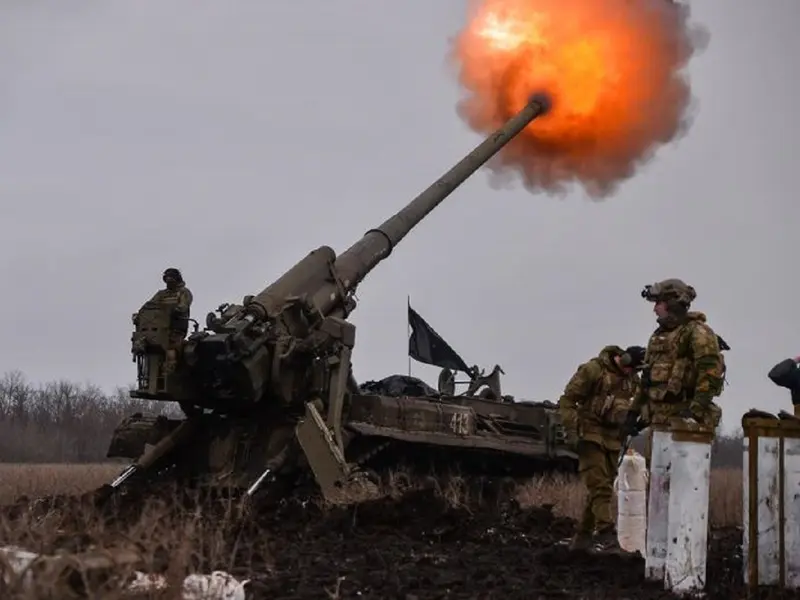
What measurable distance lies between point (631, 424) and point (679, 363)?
38.6 inches

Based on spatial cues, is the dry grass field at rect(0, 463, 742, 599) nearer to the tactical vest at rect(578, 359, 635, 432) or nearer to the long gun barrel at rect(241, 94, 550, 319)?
the tactical vest at rect(578, 359, 635, 432)

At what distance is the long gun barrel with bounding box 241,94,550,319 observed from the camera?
13.6m

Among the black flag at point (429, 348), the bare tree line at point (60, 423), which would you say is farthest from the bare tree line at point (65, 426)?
the black flag at point (429, 348)

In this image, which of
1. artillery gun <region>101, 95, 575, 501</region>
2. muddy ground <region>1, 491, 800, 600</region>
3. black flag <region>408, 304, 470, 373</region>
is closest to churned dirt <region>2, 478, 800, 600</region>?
muddy ground <region>1, 491, 800, 600</region>

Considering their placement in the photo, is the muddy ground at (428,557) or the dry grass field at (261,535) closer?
the dry grass field at (261,535)

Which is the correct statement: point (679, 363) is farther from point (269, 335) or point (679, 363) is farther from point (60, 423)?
point (60, 423)

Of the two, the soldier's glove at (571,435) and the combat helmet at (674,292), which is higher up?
the combat helmet at (674,292)

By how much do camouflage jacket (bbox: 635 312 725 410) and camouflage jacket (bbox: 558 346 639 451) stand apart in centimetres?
104

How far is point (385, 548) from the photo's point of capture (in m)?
9.04

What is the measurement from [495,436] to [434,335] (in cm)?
345

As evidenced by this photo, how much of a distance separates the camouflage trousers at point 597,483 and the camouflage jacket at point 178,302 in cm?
471

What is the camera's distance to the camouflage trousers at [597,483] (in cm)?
962

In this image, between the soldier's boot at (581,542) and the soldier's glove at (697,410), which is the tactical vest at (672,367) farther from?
the soldier's boot at (581,542)

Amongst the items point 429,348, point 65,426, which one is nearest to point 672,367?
Result: point 429,348
